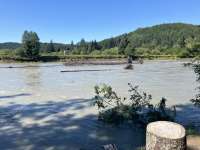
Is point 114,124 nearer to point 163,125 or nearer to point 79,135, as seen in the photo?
point 79,135

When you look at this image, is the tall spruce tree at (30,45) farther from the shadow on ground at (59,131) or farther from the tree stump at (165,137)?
the tree stump at (165,137)

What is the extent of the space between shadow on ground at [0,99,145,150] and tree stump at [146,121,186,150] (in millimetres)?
2248

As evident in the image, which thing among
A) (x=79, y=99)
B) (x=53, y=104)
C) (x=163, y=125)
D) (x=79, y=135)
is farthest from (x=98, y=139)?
(x=79, y=99)

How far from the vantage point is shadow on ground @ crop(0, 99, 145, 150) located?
386 inches

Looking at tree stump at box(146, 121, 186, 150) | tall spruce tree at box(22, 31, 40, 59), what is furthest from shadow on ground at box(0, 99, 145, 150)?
tall spruce tree at box(22, 31, 40, 59)

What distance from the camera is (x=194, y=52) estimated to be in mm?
11039

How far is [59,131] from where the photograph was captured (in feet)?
37.2

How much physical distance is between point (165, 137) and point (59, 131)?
5099mm

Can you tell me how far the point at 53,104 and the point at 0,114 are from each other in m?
3.37

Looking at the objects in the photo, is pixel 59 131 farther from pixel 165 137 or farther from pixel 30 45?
pixel 30 45

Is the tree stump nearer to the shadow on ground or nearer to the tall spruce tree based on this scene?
the shadow on ground

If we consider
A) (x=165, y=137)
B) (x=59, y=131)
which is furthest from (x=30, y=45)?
(x=165, y=137)

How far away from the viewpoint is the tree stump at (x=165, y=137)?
699 centimetres

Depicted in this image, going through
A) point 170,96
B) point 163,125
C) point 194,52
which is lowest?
point 170,96
